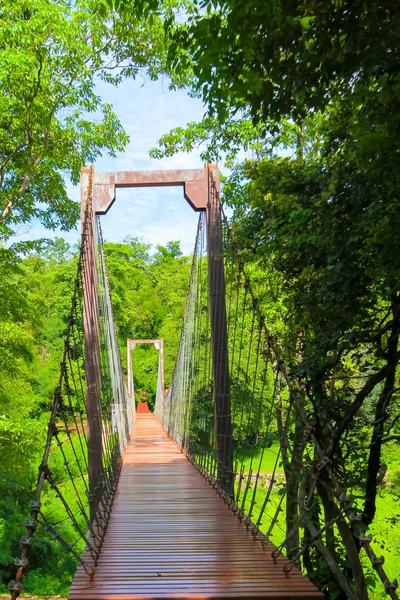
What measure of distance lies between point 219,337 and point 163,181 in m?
0.93

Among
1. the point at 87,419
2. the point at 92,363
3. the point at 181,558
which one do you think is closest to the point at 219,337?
the point at 92,363

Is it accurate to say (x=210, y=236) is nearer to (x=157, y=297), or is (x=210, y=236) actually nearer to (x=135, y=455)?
(x=135, y=455)

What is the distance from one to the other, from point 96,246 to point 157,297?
19.0 meters

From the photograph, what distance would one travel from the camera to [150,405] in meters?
20.9

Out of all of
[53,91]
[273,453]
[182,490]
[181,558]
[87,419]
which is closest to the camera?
[181,558]

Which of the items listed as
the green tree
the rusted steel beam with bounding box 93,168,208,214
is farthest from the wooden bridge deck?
the green tree

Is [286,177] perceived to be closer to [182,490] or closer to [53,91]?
[182,490]

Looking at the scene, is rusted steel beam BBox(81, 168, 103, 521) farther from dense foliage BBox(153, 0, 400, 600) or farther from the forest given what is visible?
dense foliage BBox(153, 0, 400, 600)

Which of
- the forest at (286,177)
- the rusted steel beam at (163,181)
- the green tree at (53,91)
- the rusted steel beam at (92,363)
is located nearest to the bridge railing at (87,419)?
the rusted steel beam at (92,363)

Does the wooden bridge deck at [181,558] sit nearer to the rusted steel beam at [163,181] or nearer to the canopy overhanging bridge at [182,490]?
the canopy overhanging bridge at [182,490]

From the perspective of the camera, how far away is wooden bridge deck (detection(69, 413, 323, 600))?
122 cm

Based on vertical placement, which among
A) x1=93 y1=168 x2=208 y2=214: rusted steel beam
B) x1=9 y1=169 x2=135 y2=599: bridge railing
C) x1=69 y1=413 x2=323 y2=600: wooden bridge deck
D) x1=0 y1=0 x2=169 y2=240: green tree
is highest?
x1=0 y1=0 x2=169 y2=240: green tree

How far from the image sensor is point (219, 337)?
284 centimetres

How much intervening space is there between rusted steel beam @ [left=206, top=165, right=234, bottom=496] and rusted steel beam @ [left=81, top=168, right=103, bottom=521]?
60 centimetres
